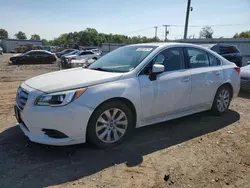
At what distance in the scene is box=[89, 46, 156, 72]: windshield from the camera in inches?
156

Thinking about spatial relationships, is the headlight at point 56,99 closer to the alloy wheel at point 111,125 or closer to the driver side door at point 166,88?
the alloy wheel at point 111,125

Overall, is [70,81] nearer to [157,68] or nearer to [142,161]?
[157,68]

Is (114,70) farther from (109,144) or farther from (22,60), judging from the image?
(22,60)

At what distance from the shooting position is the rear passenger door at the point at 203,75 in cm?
448

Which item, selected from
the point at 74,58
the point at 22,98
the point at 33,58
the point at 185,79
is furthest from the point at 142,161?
the point at 33,58

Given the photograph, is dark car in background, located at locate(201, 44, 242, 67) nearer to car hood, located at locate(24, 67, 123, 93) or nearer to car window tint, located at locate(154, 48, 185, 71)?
Answer: car window tint, located at locate(154, 48, 185, 71)

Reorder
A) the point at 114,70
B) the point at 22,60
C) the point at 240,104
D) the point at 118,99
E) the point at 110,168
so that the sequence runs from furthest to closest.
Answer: the point at 22,60 → the point at 240,104 → the point at 114,70 → the point at 118,99 → the point at 110,168

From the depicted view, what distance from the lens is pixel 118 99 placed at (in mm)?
3543

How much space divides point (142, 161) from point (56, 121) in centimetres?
130

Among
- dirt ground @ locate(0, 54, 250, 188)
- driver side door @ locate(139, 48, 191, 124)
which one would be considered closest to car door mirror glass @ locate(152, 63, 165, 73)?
driver side door @ locate(139, 48, 191, 124)

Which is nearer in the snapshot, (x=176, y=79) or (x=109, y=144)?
(x=109, y=144)

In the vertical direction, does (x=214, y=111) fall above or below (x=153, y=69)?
below

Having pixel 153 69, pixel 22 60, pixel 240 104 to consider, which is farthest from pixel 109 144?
pixel 22 60

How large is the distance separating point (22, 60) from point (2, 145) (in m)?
20.9
